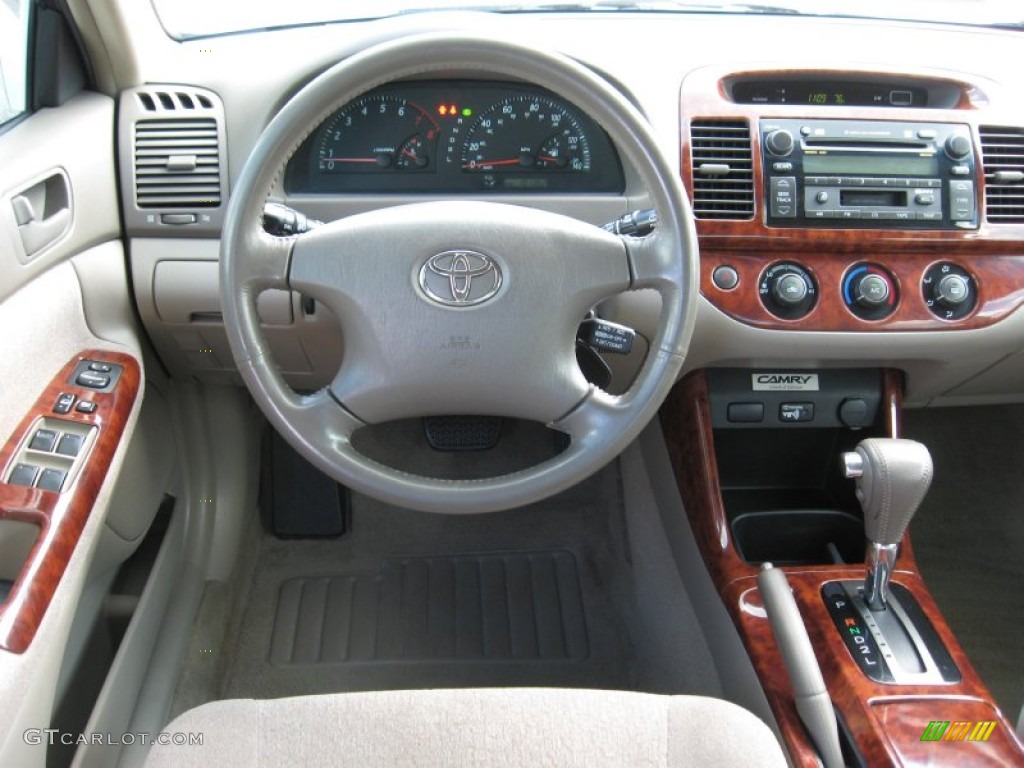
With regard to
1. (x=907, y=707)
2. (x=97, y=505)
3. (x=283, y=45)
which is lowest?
(x=907, y=707)

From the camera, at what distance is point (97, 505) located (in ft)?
4.23

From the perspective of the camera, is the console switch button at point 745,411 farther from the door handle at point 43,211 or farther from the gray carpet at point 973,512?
the door handle at point 43,211

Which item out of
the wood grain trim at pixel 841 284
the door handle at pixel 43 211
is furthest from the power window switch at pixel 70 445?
the wood grain trim at pixel 841 284

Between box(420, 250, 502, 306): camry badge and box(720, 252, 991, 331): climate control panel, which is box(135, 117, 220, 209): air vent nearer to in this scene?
box(420, 250, 502, 306): camry badge

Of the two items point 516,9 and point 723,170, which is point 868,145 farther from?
point 516,9

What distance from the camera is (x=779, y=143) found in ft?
5.01

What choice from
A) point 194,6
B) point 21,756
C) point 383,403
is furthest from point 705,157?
point 21,756

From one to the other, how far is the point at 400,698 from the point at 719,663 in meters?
0.72

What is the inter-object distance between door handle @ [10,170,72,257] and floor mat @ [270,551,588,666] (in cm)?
99

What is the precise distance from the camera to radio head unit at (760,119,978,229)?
1.53 meters

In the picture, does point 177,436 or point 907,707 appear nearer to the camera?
point 907,707

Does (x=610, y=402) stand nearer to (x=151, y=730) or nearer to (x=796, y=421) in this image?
(x=796, y=421)

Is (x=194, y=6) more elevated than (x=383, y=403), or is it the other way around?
(x=194, y=6)

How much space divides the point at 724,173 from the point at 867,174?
0.79 feet
